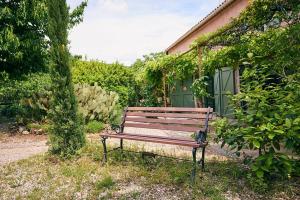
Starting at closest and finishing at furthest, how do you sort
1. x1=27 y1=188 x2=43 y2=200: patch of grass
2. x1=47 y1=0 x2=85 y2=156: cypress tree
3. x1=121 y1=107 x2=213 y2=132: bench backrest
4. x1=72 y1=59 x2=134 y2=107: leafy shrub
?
1. x1=27 y1=188 x2=43 y2=200: patch of grass
2. x1=121 y1=107 x2=213 y2=132: bench backrest
3. x1=47 y1=0 x2=85 y2=156: cypress tree
4. x1=72 y1=59 x2=134 y2=107: leafy shrub

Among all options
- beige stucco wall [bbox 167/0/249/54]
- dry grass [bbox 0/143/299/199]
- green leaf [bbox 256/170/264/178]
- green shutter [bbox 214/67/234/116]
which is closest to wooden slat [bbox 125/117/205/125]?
dry grass [bbox 0/143/299/199]

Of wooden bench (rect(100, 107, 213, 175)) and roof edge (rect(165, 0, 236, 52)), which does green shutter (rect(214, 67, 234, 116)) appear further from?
wooden bench (rect(100, 107, 213, 175))

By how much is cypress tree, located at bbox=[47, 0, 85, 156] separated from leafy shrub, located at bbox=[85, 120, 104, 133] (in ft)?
11.9

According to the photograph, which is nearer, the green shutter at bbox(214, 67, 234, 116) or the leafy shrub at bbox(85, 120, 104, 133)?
the leafy shrub at bbox(85, 120, 104, 133)

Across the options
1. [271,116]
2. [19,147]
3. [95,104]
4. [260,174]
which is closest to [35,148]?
[19,147]

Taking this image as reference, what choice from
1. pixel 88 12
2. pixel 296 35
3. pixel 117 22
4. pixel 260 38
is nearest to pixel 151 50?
pixel 117 22

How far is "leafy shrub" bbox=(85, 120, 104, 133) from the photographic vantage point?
10086 millimetres

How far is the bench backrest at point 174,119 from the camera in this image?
16.7 ft

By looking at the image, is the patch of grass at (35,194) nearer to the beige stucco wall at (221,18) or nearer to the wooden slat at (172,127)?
the wooden slat at (172,127)

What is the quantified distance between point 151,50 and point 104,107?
1848 cm

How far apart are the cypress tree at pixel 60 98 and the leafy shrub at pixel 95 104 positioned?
13.7 feet

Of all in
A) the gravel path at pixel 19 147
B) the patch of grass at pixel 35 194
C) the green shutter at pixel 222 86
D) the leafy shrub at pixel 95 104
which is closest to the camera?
the patch of grass at pixel 35 194

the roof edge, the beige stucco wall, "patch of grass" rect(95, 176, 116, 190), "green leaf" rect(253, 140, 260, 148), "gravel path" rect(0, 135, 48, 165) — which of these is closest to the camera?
"green leaf" rect(253, 140, 260, 148)

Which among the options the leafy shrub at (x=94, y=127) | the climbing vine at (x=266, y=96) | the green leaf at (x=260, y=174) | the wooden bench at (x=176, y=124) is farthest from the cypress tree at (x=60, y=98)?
the green leaf at (x=260, y=174)
